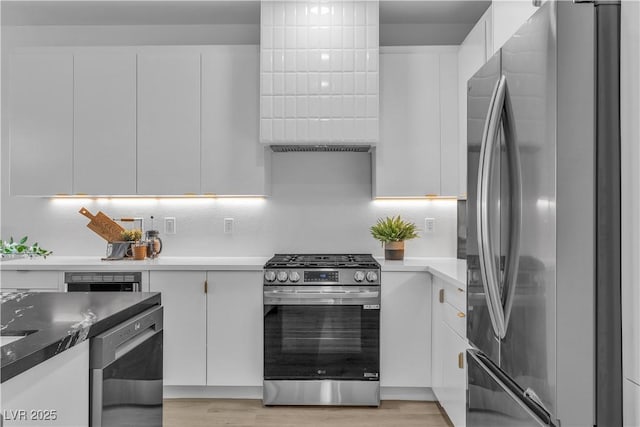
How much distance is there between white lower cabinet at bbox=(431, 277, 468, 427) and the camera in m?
2.47

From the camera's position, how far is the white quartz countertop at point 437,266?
8.63 ft

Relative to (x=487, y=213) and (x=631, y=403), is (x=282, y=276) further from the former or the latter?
(x=631, y=403)

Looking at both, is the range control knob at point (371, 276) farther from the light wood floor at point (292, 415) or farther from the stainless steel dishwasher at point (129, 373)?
the stainless steel dishwasher at point (129, 373)

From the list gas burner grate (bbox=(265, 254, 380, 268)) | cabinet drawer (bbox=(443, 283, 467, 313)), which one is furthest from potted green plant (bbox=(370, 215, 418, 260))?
cabinet drawer (bbox=(443, 283, 467, 313))

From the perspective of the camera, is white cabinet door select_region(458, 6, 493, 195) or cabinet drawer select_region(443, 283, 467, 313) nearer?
cabinet drawer select_region(443, 283, 467, 313)

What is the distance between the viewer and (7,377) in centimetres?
100

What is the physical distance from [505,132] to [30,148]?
3.29 metres

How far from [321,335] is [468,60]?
196 cm

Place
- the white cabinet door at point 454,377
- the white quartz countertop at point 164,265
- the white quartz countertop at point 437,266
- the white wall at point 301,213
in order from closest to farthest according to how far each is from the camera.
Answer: the white cabinet door at point 454,377 < the white quartz countertop at point 437,266 < the white quartz countertop at point 164,265 < the white wall at point 301,213

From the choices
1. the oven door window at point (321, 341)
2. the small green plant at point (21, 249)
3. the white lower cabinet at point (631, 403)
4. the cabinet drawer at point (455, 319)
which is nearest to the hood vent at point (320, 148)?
the oven door window at point (321, 341)

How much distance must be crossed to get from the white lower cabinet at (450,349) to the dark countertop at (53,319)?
1511mm

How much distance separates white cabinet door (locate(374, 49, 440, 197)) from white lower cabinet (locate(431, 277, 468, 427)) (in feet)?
2.43

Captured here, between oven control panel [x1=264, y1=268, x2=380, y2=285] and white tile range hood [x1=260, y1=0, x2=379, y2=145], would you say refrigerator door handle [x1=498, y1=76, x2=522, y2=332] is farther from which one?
white tile range hood [x1=260, y1=0, x2=379, y2=145]

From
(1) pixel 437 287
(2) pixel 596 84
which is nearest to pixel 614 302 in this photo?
(2) pixel 596 84
